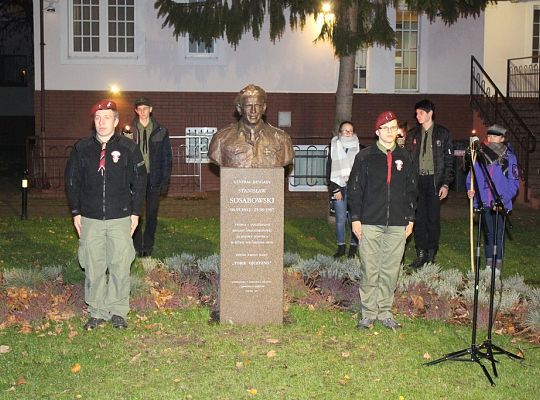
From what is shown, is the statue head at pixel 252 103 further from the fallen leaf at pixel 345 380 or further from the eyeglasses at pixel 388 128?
the fallen leaf at pixel 345 380

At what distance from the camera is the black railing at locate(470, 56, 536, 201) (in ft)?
65.8

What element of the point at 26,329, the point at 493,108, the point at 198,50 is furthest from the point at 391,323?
the point at 493,108

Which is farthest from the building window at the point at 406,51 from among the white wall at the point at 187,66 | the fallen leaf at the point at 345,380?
the fallen leaf at the point at 345,380

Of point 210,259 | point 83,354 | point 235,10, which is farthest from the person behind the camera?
point 235,10

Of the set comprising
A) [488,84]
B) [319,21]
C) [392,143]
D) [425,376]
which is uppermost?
[319,21]

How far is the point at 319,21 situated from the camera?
69.7ft

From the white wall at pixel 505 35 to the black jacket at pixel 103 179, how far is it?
16295mm

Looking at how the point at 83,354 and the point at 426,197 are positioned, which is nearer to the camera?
the point at 83,354

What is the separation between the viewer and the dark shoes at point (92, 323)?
8492 millimetres

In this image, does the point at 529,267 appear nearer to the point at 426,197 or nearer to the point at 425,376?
the point at 426,197

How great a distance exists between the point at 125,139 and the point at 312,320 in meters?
2.61

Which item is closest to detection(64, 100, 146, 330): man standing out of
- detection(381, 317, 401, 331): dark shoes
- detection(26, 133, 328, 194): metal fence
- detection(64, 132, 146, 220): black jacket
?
detection(64, 132, 146, 220): black jacket

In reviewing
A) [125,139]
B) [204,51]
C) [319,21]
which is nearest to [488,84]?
[319,21]

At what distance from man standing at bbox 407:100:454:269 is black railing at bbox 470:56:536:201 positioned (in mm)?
8676
